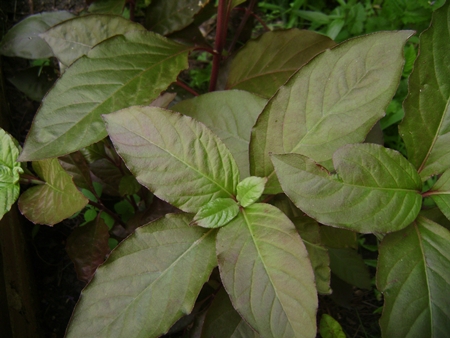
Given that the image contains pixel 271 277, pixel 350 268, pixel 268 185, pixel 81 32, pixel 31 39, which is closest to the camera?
pixel 271 277

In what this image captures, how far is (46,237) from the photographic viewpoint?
1.42m

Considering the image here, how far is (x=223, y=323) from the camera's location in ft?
2.82

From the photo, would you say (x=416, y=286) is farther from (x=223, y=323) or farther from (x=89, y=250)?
(x=89, y=250)

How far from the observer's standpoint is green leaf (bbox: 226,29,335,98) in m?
1.08

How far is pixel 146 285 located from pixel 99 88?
1.46 feet

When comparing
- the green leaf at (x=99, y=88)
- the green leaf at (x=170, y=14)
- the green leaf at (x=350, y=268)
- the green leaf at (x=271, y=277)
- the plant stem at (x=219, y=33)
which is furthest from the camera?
the green leaf at (x=170, y=14)

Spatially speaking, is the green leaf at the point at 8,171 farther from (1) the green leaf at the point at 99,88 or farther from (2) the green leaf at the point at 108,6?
(2) the green leaf at the point at 108,6

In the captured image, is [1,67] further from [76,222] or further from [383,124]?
[383,124]

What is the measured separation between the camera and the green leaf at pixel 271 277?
2.17 feet

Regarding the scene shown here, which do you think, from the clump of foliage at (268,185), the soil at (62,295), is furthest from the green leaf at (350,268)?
the clump of foliage at (268,185)

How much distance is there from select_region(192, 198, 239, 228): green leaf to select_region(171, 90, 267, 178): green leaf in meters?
0.16

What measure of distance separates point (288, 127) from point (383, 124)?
88 centimetres

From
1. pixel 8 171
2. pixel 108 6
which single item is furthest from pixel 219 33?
pixel 8 171

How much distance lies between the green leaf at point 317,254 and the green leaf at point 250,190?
16 cm
